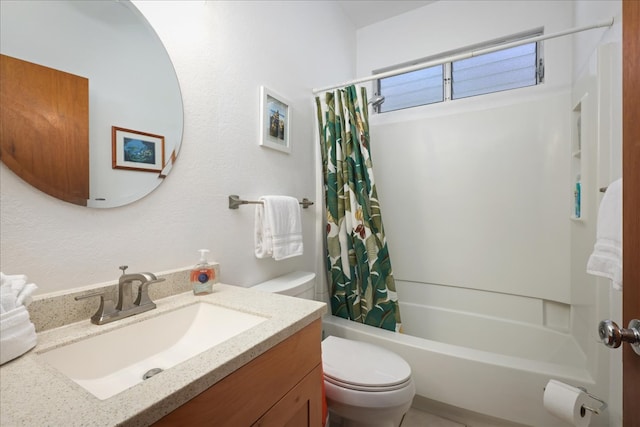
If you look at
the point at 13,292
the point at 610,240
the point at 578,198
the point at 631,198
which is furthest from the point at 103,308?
the point at 578,198

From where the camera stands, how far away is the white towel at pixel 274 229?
1.31 m

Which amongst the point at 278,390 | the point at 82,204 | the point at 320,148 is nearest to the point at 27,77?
the point at 82,204

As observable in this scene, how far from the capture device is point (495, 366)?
127 centimetres

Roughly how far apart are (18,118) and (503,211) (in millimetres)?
2357

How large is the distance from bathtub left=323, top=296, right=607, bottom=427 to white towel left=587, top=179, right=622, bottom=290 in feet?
2.25

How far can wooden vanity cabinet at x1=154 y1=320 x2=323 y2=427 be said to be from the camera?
19.3 inches

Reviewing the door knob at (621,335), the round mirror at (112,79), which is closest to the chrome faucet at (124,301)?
the round mirror at (112,79)

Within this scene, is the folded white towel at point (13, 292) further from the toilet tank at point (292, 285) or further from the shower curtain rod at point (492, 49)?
the shower curtain rod at point (492, 49)

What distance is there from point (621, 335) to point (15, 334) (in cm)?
114

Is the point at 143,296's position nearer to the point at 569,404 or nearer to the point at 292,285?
the point at 292,285

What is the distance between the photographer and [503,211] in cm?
189

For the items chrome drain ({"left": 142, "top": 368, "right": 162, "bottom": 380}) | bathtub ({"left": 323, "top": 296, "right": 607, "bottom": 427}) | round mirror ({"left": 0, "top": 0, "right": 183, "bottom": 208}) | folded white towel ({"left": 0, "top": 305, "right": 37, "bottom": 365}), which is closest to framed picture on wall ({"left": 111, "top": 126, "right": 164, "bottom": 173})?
round mirror ({"left": 0, "top": 0, "right": 183, "bottom": 208})

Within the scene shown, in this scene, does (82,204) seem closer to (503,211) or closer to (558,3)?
(503,211)

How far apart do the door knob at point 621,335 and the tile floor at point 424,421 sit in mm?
1241
